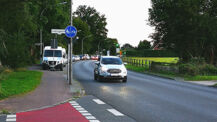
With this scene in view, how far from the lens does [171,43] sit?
31.5 meters

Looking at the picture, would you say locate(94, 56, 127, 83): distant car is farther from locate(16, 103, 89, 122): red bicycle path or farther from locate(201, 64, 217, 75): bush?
locate(16, 103, 89, 122): red bicycle path

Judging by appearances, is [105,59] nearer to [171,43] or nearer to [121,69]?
[121,69]

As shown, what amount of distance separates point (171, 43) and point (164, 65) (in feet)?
7.11

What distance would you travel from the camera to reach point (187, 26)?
2847 cm

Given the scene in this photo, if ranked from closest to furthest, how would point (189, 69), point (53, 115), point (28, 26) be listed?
point (53, 115), point (189, 69), point (28, 26)

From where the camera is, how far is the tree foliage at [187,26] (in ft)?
89.0

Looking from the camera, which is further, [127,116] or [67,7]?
[67,7]

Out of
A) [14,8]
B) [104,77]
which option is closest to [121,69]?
[104,77]

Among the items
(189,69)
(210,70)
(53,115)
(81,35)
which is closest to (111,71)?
(189,69)

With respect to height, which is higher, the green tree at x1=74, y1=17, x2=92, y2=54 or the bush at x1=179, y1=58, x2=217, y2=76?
the green tree at x1=74, y1=17, x2=92, y2=54

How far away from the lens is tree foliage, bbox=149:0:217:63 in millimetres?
27141

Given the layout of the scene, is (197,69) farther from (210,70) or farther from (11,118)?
(11,118)

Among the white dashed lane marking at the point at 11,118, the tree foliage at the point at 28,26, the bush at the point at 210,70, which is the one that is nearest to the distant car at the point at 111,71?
the tree foliage at the point at 28,26

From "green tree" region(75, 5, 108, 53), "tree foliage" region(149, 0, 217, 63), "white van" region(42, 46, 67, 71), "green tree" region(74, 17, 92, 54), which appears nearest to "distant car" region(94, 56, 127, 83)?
"tree foliage" region(149, 0, 217, 63)
